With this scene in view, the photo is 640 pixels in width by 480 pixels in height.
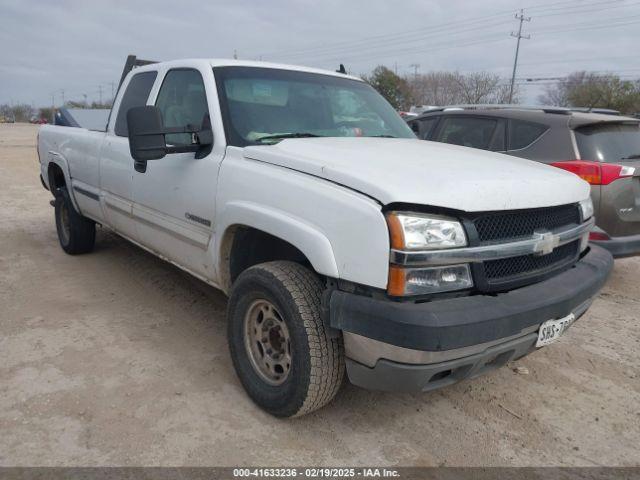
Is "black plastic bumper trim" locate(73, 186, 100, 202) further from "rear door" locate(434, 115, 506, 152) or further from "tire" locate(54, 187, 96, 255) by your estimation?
"rear door" locate(434, 115, 506, 152)

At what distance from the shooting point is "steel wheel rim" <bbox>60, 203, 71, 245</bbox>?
5.75m

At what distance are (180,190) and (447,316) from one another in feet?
6.60

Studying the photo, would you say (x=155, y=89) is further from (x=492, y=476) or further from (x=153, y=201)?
(x=492, y=476)

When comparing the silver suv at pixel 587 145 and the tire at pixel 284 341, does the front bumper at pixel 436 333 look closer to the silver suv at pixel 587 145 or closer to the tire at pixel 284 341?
the tire at pixel 284 341

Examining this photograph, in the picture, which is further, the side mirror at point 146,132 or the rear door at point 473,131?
the rear door at point 473,131

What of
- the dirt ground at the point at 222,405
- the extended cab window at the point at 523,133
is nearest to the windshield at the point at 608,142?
the extended cab window at the point at 523,133

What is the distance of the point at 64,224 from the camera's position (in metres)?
5.88

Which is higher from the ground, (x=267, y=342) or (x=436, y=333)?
(x=436, y=333)

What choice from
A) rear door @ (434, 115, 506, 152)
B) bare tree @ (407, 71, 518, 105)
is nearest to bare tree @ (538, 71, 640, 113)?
bare tree @ (407, 71, 518, 105)

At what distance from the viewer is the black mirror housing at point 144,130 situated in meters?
2.93

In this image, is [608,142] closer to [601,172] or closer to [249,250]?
A: [601,172]

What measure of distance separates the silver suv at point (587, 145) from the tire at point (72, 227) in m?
3.93

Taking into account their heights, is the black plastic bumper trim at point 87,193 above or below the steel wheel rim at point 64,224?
above

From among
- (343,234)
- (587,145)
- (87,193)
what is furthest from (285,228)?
(587,145)
